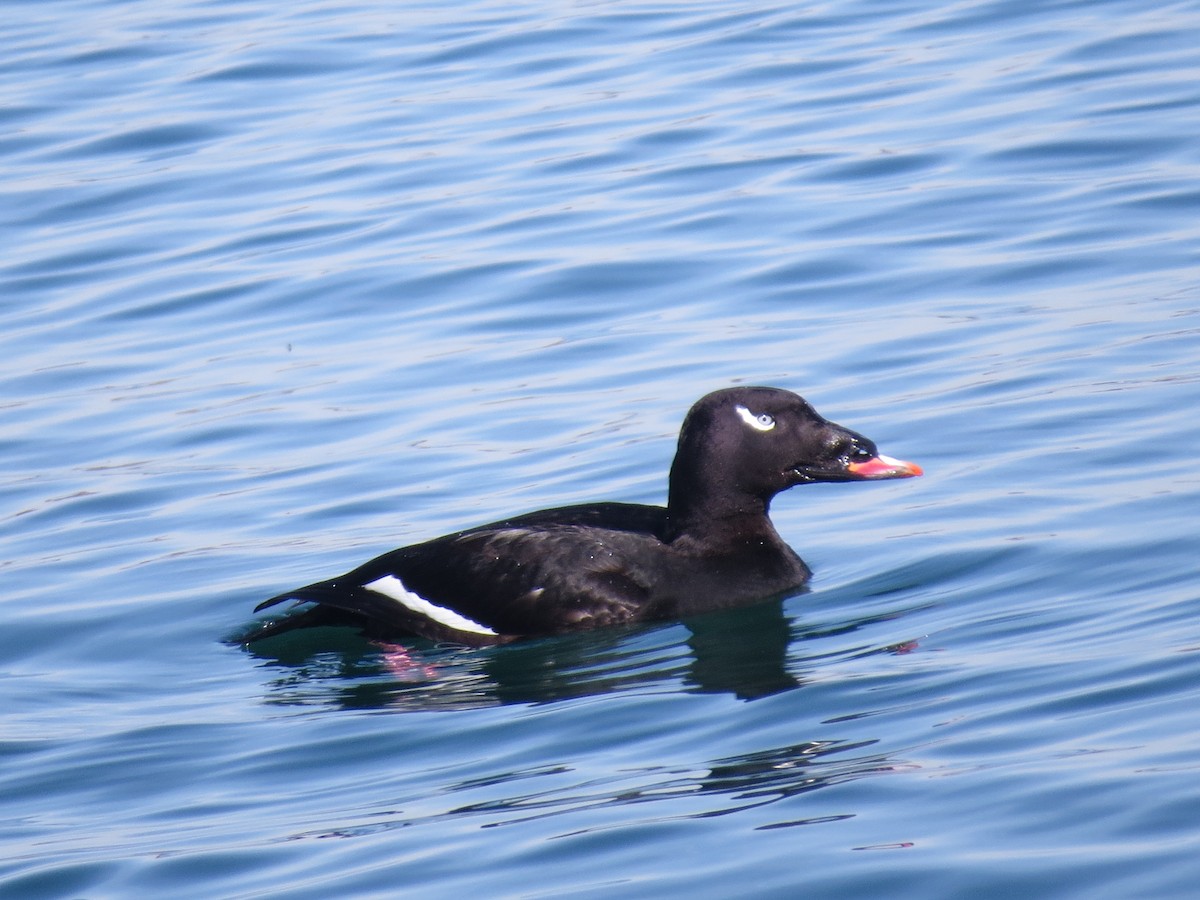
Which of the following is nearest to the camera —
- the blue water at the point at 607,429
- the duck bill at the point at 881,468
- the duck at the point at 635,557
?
the blue water at the point at 607,429

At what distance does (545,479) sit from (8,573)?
2.10 meters

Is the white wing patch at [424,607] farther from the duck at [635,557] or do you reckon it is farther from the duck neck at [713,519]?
the duck neck at [713,519]

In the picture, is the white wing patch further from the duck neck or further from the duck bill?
the duck bill

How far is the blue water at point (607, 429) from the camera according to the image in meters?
4.46

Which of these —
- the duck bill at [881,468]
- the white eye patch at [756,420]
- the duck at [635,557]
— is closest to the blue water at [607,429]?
the duck at [635,557]

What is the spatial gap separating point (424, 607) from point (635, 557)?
71 cm

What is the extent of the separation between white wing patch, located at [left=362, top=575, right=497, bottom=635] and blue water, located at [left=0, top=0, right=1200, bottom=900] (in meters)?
0.15

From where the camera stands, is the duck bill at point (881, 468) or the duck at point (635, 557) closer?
the duck at point (635, 557)

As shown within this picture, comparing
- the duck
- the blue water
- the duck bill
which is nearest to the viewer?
the blue water

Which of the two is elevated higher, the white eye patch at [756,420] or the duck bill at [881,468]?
the white eye patch at [756,420]

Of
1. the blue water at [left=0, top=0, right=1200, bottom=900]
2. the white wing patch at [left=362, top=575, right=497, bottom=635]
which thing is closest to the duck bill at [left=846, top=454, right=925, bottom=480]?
the blue water at [left=0, top=0, right=1200, bottom=900]

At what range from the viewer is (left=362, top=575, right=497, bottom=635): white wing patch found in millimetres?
6414

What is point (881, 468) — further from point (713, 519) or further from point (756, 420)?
point (713, 519)

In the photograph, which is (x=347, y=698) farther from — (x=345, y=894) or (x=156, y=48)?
(x=156, y=48)
